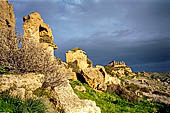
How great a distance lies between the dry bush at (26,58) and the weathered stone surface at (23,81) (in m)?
0.35

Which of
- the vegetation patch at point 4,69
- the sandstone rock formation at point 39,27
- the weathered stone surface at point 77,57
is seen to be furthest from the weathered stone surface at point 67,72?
the weathered stone surface at point 77,57

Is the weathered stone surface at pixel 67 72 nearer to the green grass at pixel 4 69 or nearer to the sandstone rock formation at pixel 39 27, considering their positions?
the green grass at pixel 4 69

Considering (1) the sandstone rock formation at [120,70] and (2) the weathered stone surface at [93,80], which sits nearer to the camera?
(2) the weathered stone surface at [93,80]

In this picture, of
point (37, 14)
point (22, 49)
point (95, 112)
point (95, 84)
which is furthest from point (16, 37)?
point (37, 14)

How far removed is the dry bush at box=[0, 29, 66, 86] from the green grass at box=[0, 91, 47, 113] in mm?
1831

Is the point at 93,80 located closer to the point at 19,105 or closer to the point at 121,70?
the point at 19,105

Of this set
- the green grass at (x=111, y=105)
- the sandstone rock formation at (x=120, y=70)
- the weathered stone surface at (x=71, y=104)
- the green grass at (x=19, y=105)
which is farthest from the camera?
the sandstone rock formation at (x=120, y=70)

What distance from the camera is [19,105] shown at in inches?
234

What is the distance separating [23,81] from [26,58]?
3.99 feet

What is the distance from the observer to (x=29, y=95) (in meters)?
6.95

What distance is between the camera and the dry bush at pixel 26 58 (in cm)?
782

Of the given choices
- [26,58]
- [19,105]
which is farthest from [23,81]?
[19,105]

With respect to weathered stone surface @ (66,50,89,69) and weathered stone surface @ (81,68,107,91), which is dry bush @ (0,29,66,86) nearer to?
weathered stone surface @ (81,68,107,91)

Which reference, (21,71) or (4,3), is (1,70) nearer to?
(21,71)
